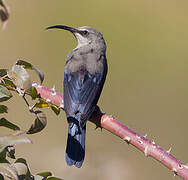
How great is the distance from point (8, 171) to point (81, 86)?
9.43 feet

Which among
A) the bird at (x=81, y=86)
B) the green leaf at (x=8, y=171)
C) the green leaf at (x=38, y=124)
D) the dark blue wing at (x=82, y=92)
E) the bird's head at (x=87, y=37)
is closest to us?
the green leaf at (x=8, y=171)

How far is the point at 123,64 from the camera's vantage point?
291 inches

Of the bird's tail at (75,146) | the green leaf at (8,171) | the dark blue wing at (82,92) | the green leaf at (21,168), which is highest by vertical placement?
the dark blue wing at (82,92)

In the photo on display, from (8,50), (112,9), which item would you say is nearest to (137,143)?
(8,50)

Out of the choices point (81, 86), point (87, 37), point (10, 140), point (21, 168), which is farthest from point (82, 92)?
point (10, 140)

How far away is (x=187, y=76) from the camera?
7.68 metres

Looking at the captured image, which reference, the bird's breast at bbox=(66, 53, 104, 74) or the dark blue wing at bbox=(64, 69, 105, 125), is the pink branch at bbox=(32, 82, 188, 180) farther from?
the bird's breast at bbox=(66, 53, 104, 74)

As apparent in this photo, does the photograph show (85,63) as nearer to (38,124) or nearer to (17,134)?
(38,124)

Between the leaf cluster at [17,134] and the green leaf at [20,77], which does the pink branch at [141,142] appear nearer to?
the leaf cluster at [17,134]

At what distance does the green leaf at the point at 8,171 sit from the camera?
1.75 m

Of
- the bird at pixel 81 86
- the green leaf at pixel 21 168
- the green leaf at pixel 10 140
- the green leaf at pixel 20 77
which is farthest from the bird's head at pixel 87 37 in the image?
the green leaf at pixel 10 140

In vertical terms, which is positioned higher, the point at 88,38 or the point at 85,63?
the point at 88,38

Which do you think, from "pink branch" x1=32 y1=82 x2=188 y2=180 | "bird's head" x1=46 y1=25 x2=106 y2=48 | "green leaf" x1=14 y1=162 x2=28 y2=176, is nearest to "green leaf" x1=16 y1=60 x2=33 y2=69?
"green leaf" x1=14 y1=162 x2=28 y2=176

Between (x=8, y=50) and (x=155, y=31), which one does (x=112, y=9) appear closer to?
(x=155, y=31)
